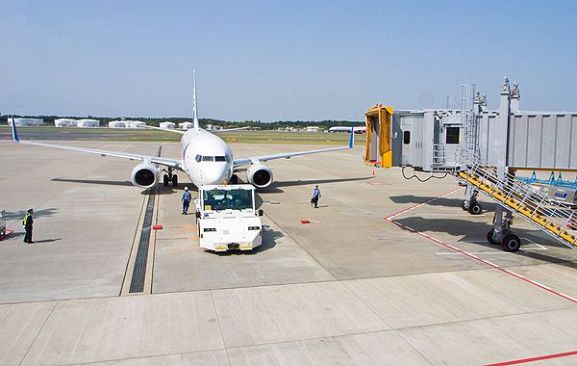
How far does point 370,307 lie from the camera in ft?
43.8

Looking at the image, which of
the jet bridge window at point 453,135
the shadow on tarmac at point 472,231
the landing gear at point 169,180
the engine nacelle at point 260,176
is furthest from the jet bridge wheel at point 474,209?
the landing gear at point 169,180

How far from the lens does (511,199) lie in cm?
1870

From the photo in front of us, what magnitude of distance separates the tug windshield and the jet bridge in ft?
19.3

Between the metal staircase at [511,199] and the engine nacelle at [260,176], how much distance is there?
16159 mm

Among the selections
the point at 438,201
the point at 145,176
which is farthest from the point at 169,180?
the point at 438,201

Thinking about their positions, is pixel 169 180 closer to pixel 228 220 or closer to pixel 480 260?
pixel 228 220

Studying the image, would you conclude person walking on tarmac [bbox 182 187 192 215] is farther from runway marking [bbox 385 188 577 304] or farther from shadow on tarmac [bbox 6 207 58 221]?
runway marking [bbox 385 188 577 304]

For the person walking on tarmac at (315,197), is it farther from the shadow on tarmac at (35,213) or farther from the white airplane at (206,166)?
the shadow on tarmac at (35,213)

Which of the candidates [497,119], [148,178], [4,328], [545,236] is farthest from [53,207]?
[545,236]

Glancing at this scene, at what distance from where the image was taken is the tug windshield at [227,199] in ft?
66.7

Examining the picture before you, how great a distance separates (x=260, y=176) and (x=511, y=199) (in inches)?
729

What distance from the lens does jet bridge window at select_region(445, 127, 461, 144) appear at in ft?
67.6

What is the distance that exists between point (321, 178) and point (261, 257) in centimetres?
2676

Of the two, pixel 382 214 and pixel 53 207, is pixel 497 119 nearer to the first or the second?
pixel 382 214
